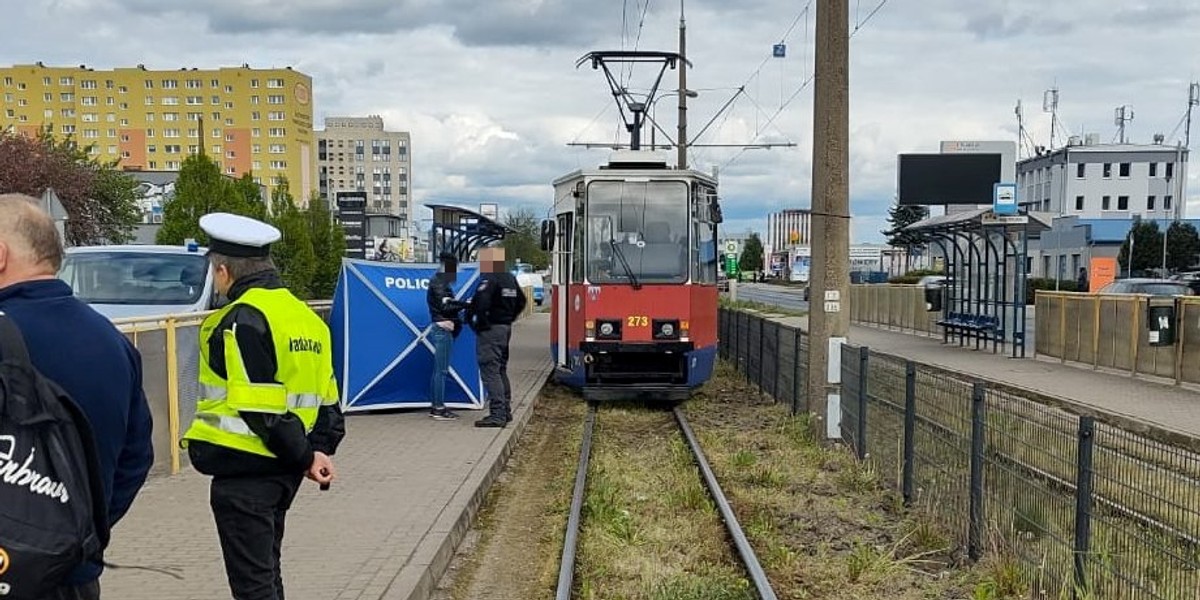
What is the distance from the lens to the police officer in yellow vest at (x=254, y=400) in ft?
12.8

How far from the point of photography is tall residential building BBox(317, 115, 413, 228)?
153 meters

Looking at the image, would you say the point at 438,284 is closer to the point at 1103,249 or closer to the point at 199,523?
the point at 199,523

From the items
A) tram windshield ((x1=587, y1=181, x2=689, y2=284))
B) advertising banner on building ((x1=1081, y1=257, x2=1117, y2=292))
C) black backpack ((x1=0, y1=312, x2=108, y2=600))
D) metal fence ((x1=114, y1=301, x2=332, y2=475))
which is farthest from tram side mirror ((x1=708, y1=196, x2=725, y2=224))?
advertising banner on building ((x1=1081, y1=257, x2=1117, y2=292))

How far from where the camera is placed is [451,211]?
2066 centimetres

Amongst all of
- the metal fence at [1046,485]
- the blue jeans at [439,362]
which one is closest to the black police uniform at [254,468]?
the metal fence at [1046,485]

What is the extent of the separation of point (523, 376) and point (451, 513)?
1010 cm

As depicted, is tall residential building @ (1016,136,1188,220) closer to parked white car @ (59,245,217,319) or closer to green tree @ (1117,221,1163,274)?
green tree @ (1117,221,1163,274)

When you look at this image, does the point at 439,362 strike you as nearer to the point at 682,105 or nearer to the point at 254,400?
the point at 254,400

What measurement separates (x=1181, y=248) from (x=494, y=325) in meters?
64.2

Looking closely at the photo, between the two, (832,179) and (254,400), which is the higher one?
(832,179)

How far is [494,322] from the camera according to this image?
448 inches

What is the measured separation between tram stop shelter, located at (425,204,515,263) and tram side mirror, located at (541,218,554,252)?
4.83 meters

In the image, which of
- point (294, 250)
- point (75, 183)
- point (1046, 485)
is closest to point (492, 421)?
point (1046, 485)

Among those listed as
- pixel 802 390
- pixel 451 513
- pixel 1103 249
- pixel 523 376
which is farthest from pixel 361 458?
pixel 1103 249
